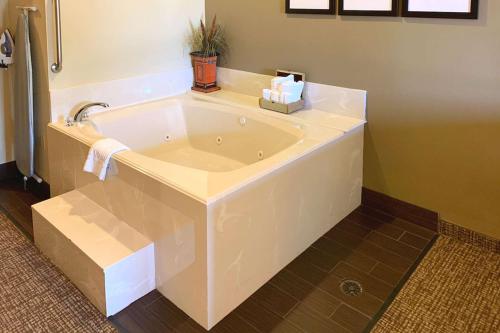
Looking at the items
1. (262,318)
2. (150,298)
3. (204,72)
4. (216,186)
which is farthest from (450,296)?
(204,72)

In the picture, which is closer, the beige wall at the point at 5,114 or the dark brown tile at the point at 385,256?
the dark brown tile at the point at 385,256

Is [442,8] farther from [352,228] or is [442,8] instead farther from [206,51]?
[206,51]

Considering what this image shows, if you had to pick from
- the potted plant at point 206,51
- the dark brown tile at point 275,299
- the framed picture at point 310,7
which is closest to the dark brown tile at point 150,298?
the dark brown tile at point 275,299

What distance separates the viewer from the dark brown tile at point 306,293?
211cm

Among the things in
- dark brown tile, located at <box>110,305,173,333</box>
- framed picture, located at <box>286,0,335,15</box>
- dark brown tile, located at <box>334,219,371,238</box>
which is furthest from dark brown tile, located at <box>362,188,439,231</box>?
dark brown tile, located at <box>110,305,173,333</box>

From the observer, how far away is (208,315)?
1943mm

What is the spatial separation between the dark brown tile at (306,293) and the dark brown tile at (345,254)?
305 mm

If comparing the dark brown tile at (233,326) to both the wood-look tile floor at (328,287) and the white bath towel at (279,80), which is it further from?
the white bath towel at (279,80)

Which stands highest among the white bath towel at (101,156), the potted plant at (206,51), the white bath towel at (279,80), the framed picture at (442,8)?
the framed picture at (442,8)

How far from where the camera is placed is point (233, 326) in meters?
1.98

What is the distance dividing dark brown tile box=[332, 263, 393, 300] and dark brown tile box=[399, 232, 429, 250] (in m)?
0.43

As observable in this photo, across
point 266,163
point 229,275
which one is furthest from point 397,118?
point 229,275

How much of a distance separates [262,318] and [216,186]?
2.07 ft

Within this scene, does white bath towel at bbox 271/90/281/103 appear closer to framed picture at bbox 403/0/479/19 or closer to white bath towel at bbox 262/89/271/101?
white bath towel at bbox 262/89/271/101
